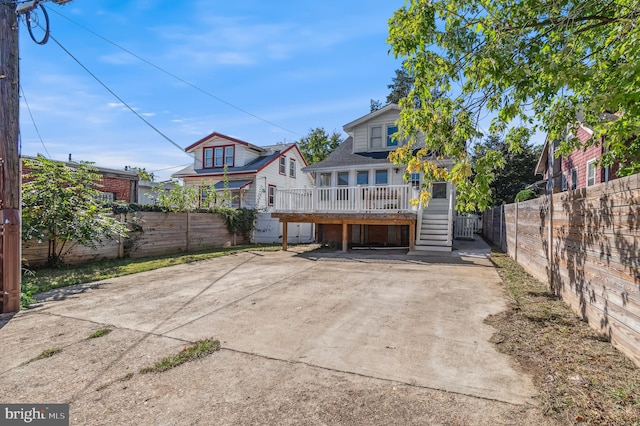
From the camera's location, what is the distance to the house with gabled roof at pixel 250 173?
60.2ft

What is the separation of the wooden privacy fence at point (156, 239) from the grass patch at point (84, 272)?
33 cm

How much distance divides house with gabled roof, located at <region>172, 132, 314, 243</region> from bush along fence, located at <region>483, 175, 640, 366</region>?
545 inches

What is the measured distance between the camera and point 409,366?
2896 mm

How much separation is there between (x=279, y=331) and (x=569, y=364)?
9.53 ft

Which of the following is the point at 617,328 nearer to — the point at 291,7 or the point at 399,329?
the point at 399,329

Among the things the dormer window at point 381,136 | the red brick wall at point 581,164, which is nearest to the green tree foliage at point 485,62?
the red brick wall at point 581,164

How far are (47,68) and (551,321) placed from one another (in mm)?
12730

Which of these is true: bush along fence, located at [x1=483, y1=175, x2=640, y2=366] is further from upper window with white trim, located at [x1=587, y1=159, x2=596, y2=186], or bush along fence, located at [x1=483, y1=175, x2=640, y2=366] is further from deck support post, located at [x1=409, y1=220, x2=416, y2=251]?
upper window with white trim, located at [x1=587, y1=159, x2=596, y2=186]

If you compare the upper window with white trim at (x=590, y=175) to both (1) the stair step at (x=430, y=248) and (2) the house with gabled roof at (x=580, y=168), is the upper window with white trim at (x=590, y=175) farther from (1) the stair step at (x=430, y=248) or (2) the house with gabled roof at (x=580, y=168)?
(1) the stair step at (x=430, y=248)

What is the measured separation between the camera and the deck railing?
1106 cm

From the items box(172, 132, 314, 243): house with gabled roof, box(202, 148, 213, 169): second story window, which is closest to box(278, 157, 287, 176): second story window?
box(172, 132, 314, 243): house with gabled roof

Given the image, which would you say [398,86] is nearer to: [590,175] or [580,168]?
[580,168]

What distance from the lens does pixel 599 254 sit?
11.5 ft

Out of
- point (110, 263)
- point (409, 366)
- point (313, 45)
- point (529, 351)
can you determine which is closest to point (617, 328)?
point (529, 351)
